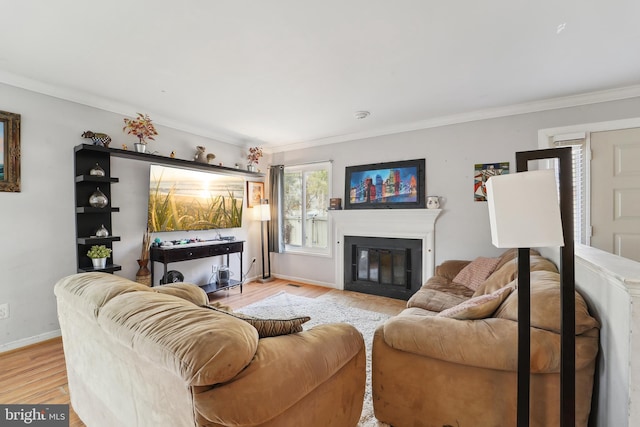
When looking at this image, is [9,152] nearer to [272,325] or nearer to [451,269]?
[272,325]

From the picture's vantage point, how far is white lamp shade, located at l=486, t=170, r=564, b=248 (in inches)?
39.9

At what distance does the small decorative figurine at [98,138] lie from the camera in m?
2.89

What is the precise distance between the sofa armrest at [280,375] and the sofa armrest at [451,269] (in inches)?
86.9

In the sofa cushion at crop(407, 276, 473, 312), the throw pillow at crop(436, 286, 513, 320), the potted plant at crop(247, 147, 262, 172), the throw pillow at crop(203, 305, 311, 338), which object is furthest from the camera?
the potted plant at crop(247, 147, 262, 172)

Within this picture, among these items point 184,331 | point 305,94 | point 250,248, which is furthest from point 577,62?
point 250,248

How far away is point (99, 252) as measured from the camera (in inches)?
113

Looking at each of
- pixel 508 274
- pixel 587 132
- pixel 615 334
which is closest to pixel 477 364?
pixel 615 334

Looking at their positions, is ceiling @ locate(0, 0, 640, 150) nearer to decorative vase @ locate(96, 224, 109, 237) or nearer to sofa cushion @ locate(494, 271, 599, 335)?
decorative vase @ locate(96, 224, 109, 237)

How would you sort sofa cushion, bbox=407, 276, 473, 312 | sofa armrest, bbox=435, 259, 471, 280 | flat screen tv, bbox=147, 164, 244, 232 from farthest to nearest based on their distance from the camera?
flat screen tv, bbox=147, 164, 244, 232 < sofa armrest, bbox=435, 259, 471, 280 < sofa cushion, bbox=407, 276, 473, 312

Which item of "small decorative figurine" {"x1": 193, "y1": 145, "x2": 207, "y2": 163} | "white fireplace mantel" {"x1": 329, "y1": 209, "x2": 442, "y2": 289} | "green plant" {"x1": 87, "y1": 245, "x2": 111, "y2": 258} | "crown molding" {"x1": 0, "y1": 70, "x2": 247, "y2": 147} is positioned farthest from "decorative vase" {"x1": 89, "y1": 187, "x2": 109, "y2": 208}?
"white fireplace mantel" {"x1": 329, "y1": 209, "x2": 442, "y2": 289}

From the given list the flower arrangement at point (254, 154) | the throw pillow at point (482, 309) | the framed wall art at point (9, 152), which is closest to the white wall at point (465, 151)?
the flower arrangement at point (254, 154)

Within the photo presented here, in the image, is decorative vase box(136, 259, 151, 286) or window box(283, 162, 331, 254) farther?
window box(283, 162, 331, 254)

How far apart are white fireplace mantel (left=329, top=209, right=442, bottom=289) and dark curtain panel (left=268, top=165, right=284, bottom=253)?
1.07m

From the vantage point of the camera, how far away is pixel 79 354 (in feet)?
4.68
